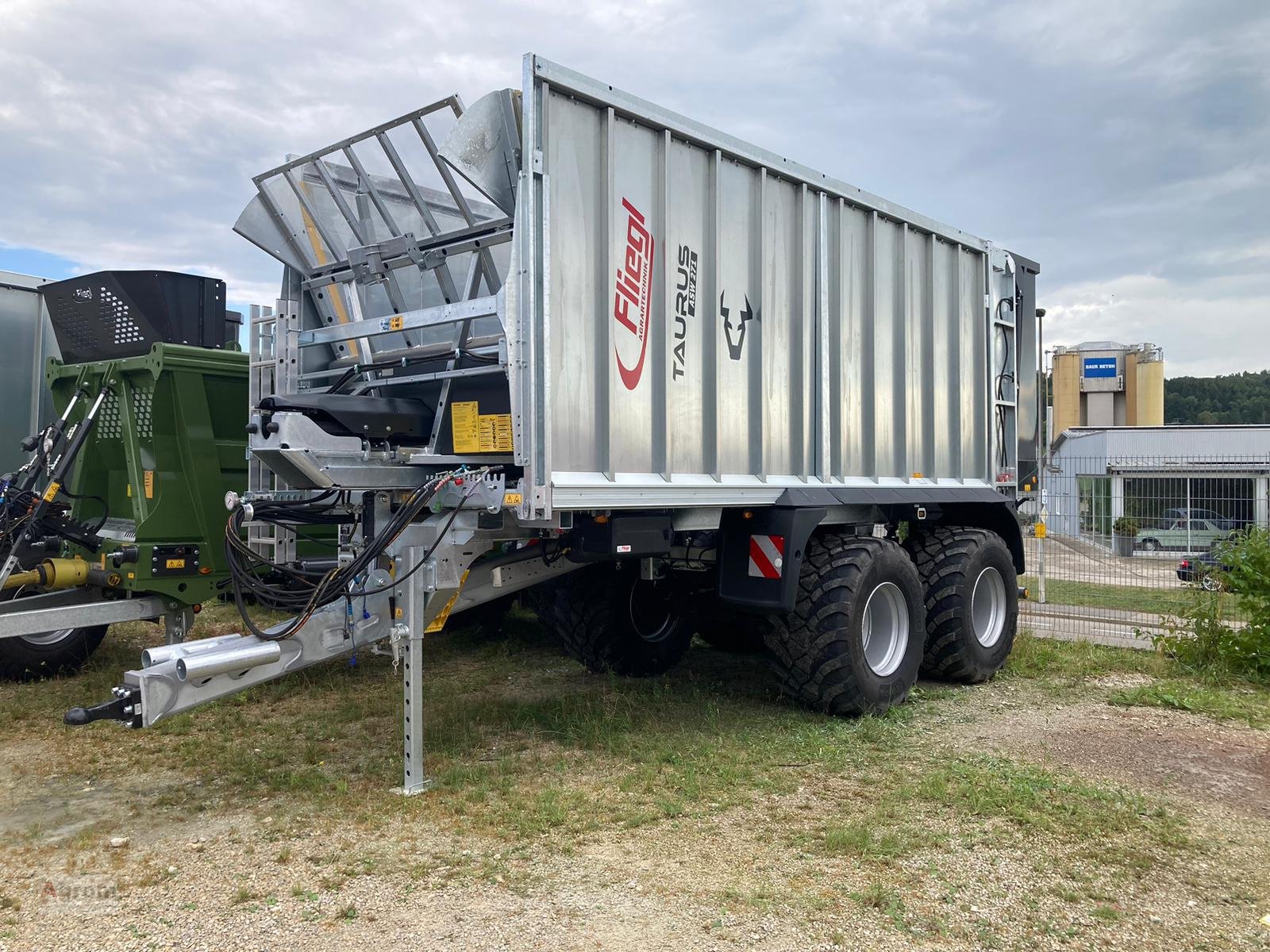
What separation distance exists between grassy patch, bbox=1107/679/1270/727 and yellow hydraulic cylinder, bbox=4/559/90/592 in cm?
704

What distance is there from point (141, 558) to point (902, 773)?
4613mm

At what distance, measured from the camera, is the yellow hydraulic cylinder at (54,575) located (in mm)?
6207

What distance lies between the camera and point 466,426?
5082 mm

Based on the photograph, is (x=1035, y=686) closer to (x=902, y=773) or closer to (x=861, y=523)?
(x=861, y=523)

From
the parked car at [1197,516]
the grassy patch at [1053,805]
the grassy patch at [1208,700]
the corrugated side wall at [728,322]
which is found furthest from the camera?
the parked car at [1197,516]

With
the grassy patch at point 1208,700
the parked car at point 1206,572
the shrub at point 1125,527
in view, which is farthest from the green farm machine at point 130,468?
the shrub at point 1125,527

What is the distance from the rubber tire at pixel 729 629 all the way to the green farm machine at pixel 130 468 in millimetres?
3366

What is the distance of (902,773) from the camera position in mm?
5133

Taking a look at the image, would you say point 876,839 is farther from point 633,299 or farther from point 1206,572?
point 1206,572

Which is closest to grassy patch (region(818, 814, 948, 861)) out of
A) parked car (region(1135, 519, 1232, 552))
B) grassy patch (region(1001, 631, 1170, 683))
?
grassy patch (region(1001, 631, 1170, 683))

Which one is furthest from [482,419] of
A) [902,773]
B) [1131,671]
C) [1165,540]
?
[1165,540]

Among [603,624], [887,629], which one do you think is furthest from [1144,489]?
[603,624]

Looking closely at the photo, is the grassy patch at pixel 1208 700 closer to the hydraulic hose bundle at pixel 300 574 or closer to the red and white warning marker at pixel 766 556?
the red and white warning marker at pixel 766 556

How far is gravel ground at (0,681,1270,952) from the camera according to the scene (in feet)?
11.0
